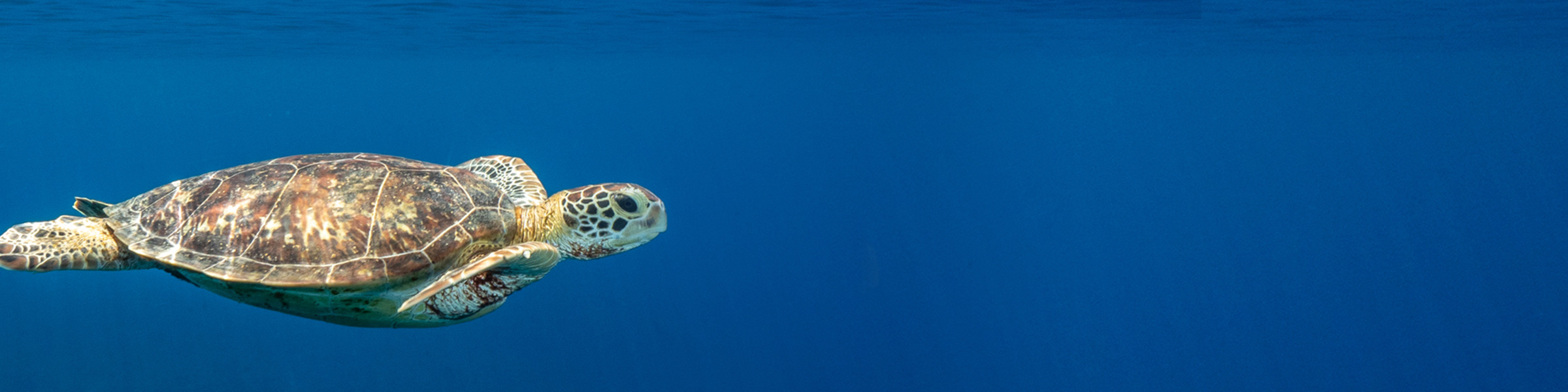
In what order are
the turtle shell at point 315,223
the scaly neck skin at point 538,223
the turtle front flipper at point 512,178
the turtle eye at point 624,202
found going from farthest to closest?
the turtle front flipper at point 512,178, the scaly neck skin at point 538,223, the turtle eye at point 624,202, the turtle shell at point 315,223

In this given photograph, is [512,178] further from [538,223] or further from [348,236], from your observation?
[348,236]

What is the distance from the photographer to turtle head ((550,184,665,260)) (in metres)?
3.25

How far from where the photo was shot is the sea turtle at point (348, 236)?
9.53 ft

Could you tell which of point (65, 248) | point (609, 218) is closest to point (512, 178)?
point (609, 218)

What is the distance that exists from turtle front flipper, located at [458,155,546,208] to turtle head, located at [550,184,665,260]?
26cm

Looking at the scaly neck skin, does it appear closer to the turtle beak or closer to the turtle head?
the turtle head

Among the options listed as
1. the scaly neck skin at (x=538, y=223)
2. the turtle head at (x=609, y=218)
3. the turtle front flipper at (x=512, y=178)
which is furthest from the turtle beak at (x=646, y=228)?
the turtle front flipper at (x=512, y=178)

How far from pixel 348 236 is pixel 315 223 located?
17 cm

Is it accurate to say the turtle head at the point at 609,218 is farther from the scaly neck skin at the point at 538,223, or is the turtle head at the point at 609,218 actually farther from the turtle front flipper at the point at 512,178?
the turtle front flipper at the point at 512,178

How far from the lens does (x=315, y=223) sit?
2980 millimetres

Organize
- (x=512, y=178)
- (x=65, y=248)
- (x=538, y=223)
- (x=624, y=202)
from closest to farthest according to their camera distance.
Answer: (x=65, y=248)
(x=624, y=202)
(x=538, y=223)
(x=512, y=178)

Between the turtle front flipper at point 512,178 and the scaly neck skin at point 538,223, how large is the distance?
67 millimetres

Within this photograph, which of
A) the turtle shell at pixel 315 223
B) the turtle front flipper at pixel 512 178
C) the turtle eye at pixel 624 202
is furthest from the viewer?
the turtle front flipper at pixel 512 178

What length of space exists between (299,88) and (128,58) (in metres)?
17.0
